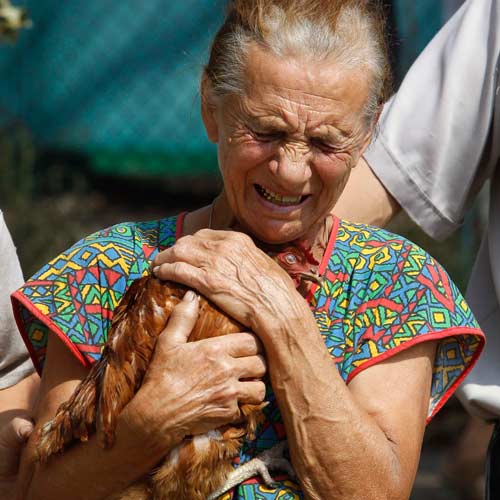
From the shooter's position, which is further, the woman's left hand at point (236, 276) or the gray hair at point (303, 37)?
the gray hair at point (303, 37)

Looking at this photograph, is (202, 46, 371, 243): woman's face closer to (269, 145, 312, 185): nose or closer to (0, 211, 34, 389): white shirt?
(269, 145, 312, 185): nose

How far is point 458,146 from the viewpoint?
349cm

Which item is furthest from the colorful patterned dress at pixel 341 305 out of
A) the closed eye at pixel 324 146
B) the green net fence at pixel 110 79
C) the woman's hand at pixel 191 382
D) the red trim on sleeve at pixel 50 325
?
the green net fence at pixel 110 79

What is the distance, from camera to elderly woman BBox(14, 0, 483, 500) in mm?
2699

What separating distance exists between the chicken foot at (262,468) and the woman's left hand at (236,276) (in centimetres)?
36

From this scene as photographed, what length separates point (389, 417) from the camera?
2820 millimetres

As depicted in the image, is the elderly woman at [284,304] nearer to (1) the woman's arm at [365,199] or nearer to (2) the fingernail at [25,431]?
(2) the fingernail at [25,431]

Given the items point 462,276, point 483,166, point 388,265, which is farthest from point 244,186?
point 462,276


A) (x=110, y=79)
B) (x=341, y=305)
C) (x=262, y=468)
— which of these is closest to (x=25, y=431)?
(x=262, y=468)

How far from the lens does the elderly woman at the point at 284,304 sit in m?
2.70

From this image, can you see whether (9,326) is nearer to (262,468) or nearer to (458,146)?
(262,468)

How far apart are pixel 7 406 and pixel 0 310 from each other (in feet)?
1.06

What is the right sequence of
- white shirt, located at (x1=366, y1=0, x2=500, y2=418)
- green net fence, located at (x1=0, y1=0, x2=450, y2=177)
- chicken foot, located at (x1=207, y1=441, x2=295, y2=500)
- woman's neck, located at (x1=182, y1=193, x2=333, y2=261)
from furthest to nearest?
green net fence, located at (x1=0, y1=0, x2=450, y2=177)
white shirt, located at (x1=366, y1=0, x2=500, y2=418)
woman's neck, located at (x1=182, y1=193, x2=333, y2=261)
chicken foot, located at (x1=207, y1=441, x2=295, y2=500)

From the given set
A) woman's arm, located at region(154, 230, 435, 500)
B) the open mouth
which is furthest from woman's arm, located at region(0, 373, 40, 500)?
the open mouth
